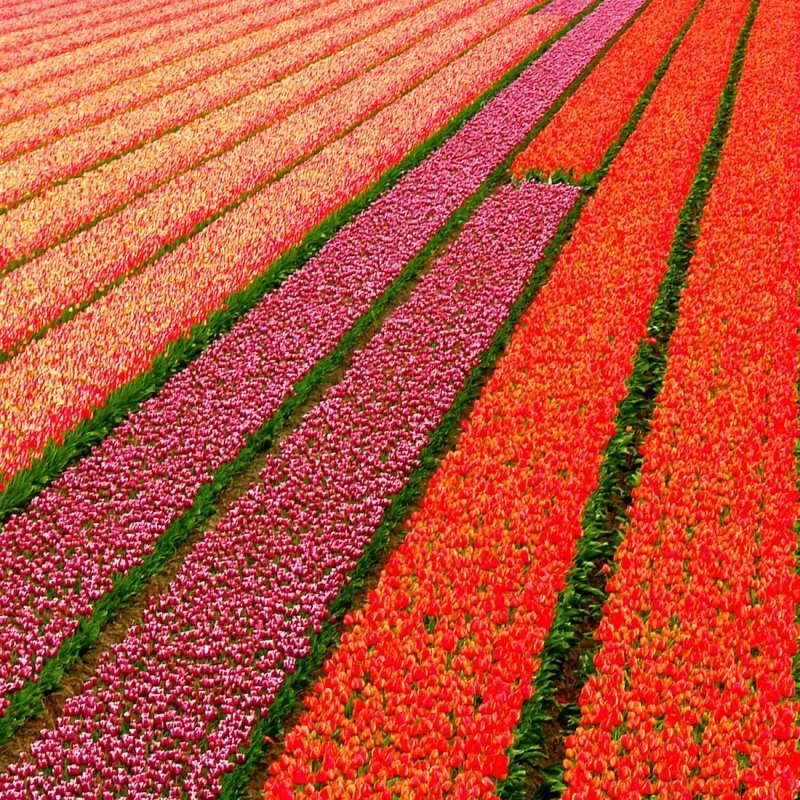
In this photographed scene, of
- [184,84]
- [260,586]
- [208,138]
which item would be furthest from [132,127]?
[260,586]

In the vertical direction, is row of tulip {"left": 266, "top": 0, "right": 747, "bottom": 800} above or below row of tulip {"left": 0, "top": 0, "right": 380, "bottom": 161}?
below

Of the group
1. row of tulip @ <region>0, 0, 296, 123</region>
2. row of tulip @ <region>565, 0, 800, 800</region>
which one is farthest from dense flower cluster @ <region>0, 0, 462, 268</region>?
row of tulip @ <region>565, 0, 800, 800</region>

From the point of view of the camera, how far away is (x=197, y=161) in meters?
12.8

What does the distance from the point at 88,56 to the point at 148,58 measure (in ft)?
5.01

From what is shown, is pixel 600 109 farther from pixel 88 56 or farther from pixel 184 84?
pixel 88 56

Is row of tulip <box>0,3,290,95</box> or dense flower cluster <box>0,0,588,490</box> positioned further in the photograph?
row of tulip <box>0,3,290,95</box>

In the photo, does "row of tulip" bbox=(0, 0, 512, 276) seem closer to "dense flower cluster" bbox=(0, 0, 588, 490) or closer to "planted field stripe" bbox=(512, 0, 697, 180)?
"dense flower cluster" bbox=(0, 0, 588, 490)

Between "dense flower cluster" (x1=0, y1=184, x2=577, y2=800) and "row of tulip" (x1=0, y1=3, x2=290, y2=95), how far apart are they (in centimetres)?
1261

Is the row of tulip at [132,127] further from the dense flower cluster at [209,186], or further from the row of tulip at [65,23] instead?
the row of tulip at [65,23]

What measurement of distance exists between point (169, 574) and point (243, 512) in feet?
2.48

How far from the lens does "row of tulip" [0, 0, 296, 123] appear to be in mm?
15609

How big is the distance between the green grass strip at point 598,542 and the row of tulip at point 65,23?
715 inches

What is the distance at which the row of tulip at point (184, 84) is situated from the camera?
14.0 m

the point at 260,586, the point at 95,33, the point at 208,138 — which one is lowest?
the point at 260,586
